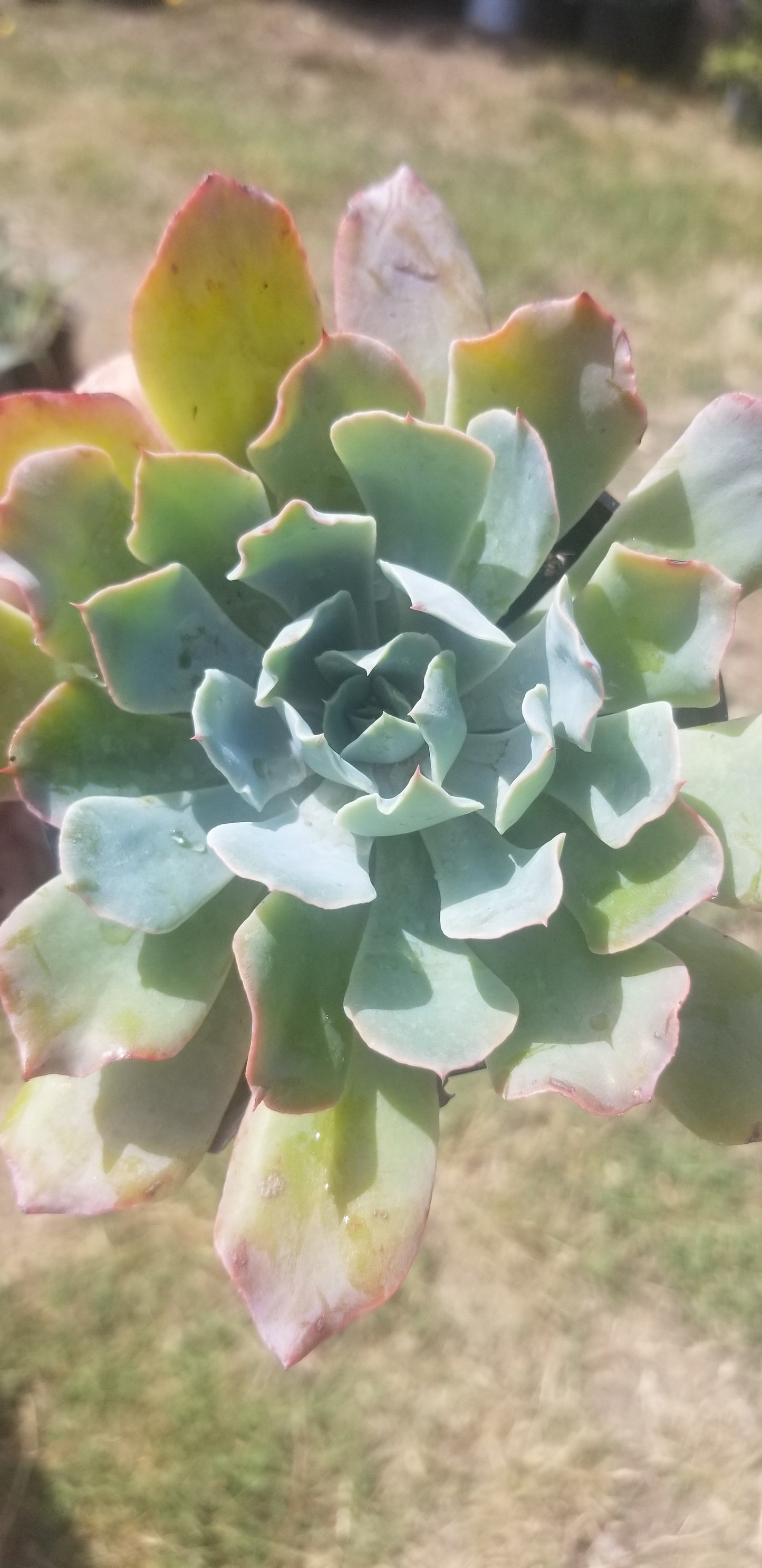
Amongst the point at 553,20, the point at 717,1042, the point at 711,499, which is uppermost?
the point at 553,20

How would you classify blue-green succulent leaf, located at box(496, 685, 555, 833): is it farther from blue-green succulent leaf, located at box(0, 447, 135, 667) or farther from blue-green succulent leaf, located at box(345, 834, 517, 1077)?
blue-green succulent leaf, located at box(0, 447, 135, 667)

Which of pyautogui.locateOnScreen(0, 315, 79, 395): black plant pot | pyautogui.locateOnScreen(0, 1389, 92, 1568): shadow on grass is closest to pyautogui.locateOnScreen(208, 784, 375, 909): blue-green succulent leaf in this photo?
pyautogui.locateOnScreen(0, 1389, 92, 1568): shadow on grass

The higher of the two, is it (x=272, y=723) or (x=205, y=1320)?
(x=272, y=723)

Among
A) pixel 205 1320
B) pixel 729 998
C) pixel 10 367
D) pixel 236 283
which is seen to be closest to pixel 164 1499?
pixel 205 1320

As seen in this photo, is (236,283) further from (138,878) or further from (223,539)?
(138,878)

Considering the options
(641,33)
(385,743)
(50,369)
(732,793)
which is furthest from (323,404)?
(641,33)

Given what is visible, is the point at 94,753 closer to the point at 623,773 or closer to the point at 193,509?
the point at 193,509
